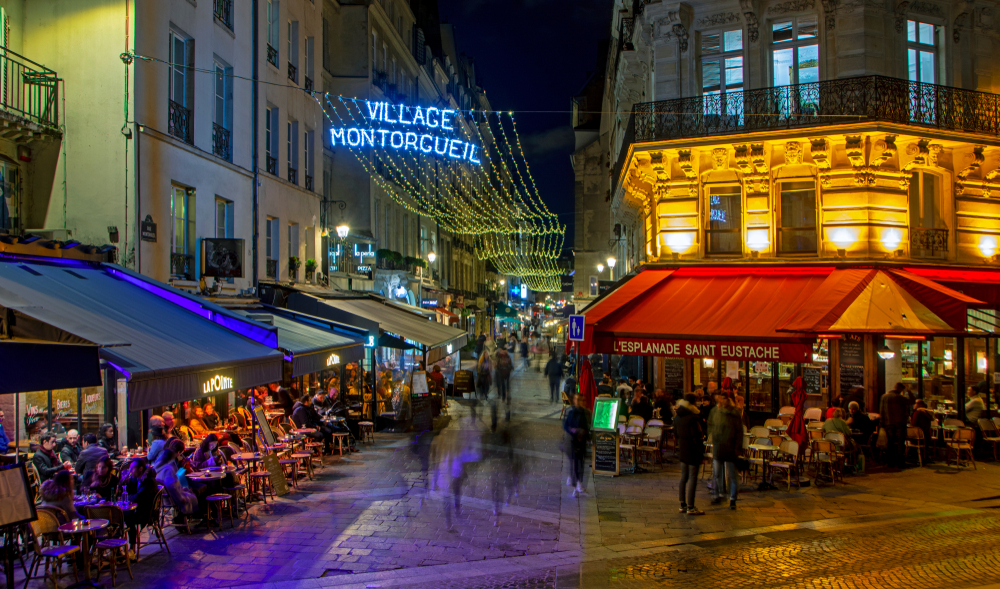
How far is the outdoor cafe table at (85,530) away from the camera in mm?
6961

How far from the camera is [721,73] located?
57.1ft

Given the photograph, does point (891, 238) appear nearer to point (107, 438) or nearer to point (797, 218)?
point (797, 218)

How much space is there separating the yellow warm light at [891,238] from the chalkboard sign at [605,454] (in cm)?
827

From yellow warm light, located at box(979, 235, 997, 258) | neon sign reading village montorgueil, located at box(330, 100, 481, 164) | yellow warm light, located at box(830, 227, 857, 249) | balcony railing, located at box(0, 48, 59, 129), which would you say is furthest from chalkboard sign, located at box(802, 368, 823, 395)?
balcony railing, located at box(0, 48, 59, 129)

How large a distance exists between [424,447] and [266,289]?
5.57 m

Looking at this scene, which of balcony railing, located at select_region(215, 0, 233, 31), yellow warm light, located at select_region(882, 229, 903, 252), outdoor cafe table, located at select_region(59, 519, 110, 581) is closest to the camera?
outdoor cafe table, located at select_region(59, 519, 110, 581)

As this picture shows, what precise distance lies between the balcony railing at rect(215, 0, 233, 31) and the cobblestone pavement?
1003cm

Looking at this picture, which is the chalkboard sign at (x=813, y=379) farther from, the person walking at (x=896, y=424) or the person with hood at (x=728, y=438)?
the person with hood at (x=728, y=438)

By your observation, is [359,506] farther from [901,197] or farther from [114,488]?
[901,197]

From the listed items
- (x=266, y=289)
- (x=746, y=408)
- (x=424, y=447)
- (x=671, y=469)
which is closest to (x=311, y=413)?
(x=424, y=447)

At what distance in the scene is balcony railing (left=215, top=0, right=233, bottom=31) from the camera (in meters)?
15.1

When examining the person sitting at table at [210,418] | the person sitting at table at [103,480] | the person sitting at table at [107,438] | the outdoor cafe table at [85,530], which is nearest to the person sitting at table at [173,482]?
the person sitting at table at [103,480]

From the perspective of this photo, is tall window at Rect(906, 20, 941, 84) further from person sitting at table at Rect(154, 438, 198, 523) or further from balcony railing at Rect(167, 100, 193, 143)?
person sitting at table at Rect(154, 438, 198, 523)

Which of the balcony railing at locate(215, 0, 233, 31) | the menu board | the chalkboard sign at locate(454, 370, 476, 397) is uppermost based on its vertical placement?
the balcony railing at locate(215, 0, 233, 31)
